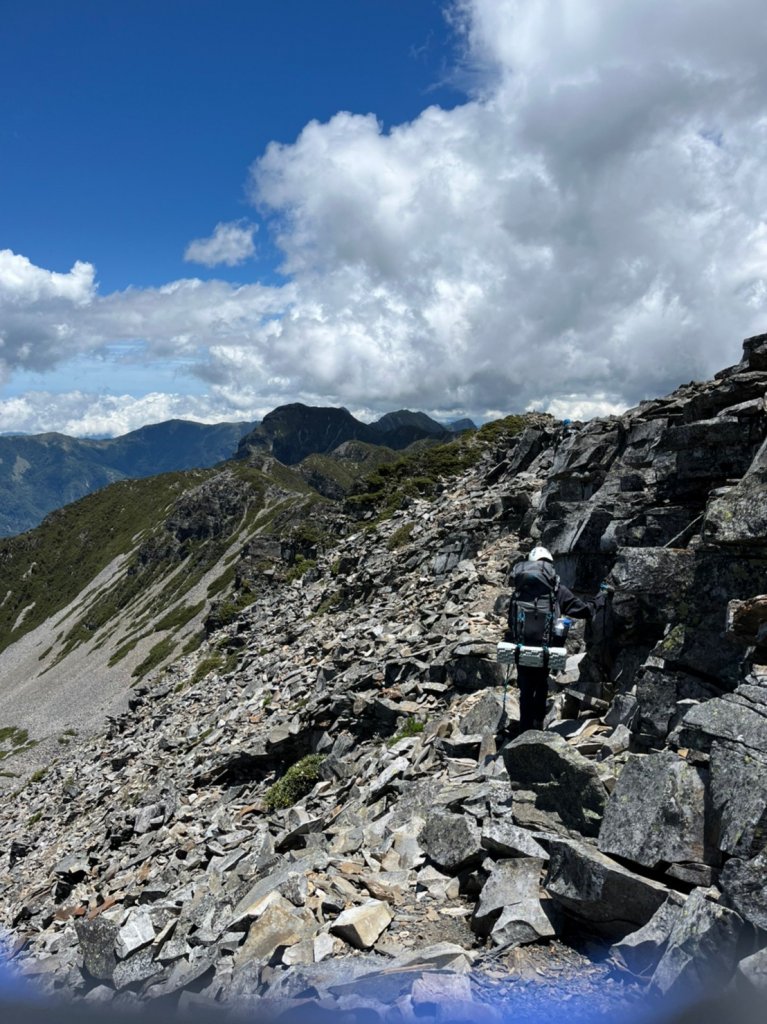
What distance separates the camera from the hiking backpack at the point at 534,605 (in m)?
11.2

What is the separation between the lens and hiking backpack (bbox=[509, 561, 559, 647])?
11250 mm

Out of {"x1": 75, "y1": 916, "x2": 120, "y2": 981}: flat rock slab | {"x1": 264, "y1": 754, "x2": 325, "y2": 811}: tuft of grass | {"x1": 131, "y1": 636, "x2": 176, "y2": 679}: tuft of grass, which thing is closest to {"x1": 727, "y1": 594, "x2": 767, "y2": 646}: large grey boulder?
{"x1": 75, "y1": 916, "x2": 120, "y2": 981}: flat rock slab

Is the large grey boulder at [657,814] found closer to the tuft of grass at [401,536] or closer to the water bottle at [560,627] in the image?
the water bottle at [560,627]

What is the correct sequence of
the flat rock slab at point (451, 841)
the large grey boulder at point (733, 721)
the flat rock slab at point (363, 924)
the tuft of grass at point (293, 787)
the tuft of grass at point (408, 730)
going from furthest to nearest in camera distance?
the tuft of grass at point (293, 787), the tuft of grass at point (408, 730), the flat rock slab at point (451, 841), the flat rock slab at point (363, 924), the large grey boulder at point (733, 721)

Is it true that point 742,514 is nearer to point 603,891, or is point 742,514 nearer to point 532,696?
point 532,696

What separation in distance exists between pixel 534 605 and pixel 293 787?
27.6 feet

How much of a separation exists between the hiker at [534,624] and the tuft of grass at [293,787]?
253 inches

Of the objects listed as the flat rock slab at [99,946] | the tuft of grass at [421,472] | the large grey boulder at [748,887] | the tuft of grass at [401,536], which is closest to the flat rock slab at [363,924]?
the large grey boulder at [748,887]

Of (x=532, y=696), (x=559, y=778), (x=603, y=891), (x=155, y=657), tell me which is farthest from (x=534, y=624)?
(x=155, y=657)

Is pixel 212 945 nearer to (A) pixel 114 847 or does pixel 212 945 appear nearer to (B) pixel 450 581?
(A) pixel 114 847

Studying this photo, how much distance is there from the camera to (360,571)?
35.6m

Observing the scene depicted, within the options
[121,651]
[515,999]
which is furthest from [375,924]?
[121,651]

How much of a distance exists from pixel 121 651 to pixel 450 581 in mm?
110932

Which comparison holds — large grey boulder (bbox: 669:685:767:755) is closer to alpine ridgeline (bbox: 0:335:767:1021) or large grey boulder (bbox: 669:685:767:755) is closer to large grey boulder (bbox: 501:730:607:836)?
alpine ridgeline (bbox: 0:335:767:1021)
